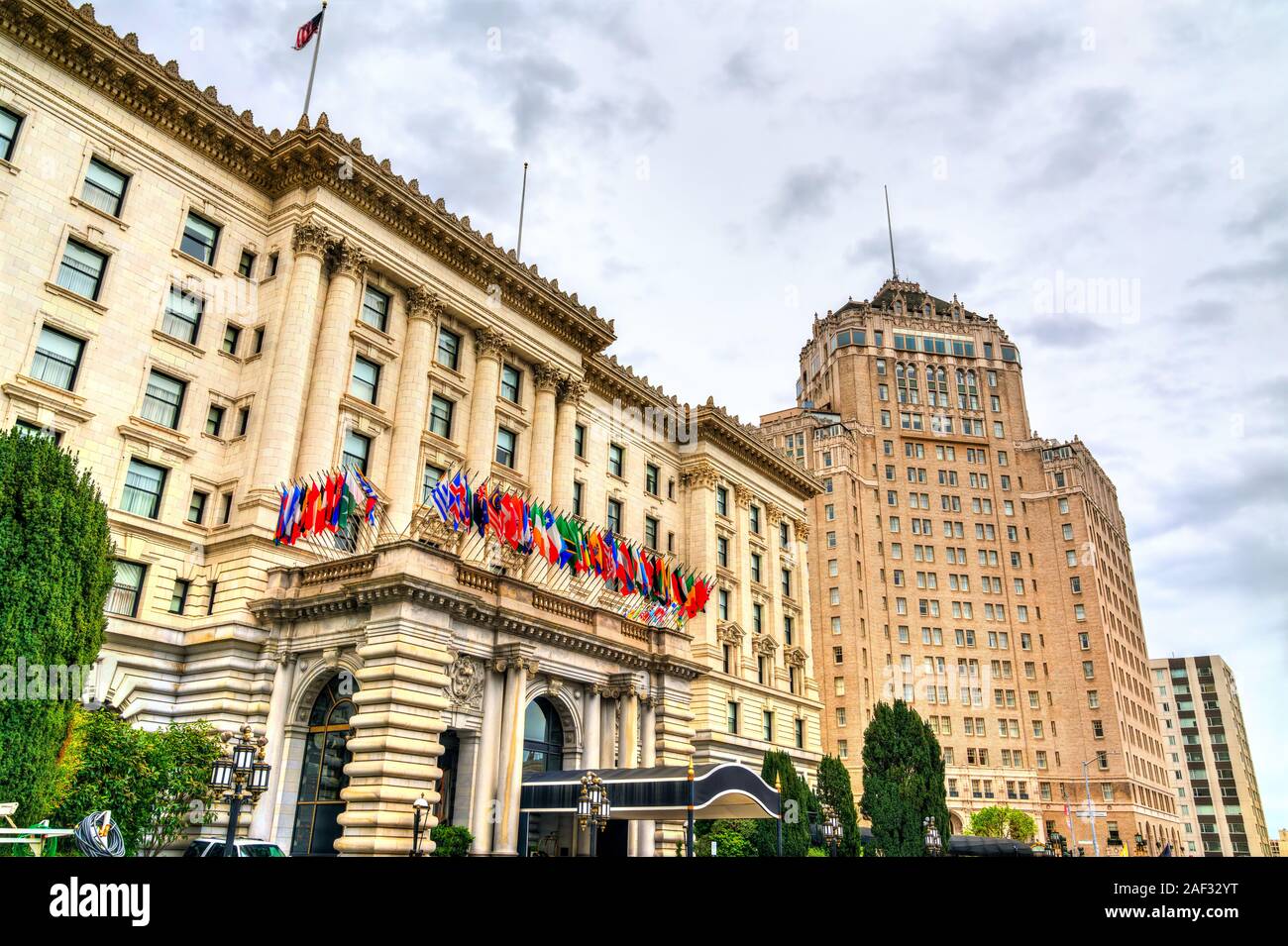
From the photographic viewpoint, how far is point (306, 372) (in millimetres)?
37719

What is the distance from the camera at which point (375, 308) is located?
42.0 meters

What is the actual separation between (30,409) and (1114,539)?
5443 inches

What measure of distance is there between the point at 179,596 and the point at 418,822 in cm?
1419

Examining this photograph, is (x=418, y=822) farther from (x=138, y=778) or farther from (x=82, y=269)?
(x=82, y=269)

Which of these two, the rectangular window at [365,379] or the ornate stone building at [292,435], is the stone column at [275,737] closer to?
the ornate stone building at [292,435]

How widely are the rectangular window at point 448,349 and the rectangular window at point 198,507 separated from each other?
488 inches

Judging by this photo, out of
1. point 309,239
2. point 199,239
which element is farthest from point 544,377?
point 199,239

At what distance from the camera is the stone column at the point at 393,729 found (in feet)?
92.7

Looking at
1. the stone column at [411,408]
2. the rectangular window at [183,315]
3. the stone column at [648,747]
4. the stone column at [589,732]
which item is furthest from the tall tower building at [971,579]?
the rectangular window at [183,315]

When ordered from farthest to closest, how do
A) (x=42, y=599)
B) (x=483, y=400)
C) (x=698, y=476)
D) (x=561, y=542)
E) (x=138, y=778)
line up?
1. (x=698, y=476)
2. (x=483, y=400)
3. (x=561, y=542)
4. (x=138, y=778)
5. (x=42, y=599)

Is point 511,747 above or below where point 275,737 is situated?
below

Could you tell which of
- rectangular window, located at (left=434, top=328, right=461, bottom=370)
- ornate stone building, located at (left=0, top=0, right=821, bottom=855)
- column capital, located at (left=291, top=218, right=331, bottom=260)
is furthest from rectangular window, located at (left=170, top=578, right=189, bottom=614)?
rectangular window, located at (left=434, top=328, right=461, bottom=370)

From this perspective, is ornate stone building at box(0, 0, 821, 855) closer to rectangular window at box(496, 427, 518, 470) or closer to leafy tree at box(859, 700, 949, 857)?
rectangular window at box(496, 427, 518, 470)
